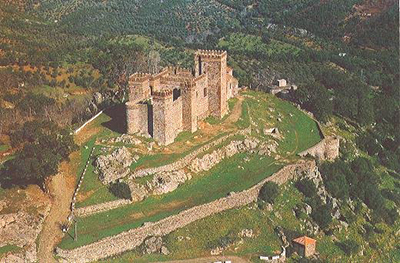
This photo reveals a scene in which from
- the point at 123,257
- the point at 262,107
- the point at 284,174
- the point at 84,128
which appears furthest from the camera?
the point at 262,107

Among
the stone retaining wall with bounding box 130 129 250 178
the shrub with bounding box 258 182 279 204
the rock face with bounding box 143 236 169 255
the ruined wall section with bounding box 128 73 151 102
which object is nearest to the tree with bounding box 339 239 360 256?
the shrub with bounding box 258 182 279 204

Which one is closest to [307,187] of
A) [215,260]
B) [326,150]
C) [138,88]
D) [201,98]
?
[326,150]

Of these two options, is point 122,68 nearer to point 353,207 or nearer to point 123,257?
point 353,207

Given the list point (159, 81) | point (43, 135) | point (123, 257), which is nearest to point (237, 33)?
point (159, 81)

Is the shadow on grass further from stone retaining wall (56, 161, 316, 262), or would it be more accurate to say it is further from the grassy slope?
stone retaining wall (56, 161, 316, 262)

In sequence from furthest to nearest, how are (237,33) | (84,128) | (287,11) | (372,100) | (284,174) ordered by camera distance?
(287,11), (237,33), (372,100), (84,128), (284,174)

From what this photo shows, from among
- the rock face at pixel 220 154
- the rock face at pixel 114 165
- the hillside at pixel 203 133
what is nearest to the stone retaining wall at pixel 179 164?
the hillside at pixel 203 133

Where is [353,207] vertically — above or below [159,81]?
below
